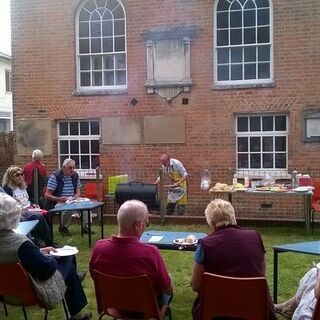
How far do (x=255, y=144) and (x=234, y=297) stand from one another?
8.84m

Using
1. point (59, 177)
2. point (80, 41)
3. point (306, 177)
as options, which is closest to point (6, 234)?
point (59, 177)

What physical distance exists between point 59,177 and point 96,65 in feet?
15.0

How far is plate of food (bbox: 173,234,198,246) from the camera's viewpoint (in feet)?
17.2

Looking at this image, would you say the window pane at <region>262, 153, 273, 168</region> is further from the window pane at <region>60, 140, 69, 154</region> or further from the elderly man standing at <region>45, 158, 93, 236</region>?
the window pane at <region>60, 140, 69, 154</region>

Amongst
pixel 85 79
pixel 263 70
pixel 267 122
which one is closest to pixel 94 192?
pixel 85 79

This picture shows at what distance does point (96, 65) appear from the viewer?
13.1m

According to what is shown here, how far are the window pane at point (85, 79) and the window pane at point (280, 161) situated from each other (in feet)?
16.2

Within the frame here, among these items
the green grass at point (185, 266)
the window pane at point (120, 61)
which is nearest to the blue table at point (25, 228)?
the green grass at point (185, 266)

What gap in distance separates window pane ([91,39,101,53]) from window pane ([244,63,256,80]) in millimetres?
3642

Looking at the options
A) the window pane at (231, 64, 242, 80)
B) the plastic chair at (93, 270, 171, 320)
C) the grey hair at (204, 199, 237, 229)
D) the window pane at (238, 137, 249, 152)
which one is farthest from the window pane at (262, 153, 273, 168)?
the plastic chair at (93, 270, 171, 320)

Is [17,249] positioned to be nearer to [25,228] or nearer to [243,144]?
[25,228]

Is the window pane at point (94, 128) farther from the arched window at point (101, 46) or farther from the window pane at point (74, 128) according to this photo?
the arched window at point (101, 46)

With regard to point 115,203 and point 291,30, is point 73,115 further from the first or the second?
point 291,30

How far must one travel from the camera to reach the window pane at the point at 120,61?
42.3ft
